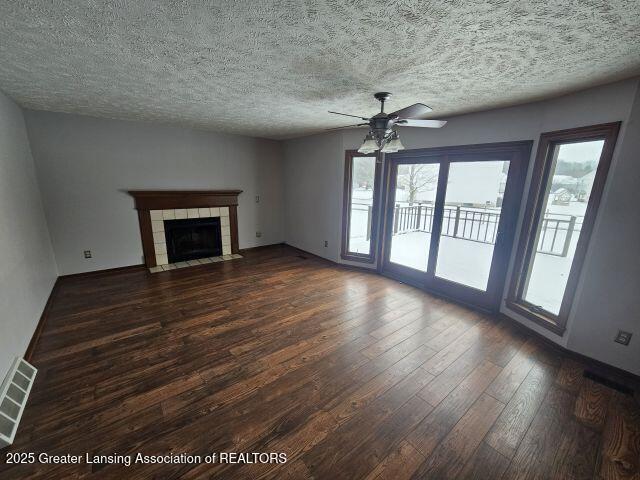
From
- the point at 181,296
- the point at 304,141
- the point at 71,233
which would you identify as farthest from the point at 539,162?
the point at 71,233

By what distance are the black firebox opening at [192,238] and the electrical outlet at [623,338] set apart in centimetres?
566

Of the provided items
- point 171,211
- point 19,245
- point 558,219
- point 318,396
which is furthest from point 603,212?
point 171,211

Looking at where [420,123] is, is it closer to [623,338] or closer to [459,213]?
[459,213]

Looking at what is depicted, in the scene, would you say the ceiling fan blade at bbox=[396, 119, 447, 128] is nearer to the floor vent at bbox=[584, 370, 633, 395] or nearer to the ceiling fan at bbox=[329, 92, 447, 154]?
the ceiling fan at bbox=[329, 92, 447, 154]

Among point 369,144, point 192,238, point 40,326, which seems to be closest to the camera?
point 369,144

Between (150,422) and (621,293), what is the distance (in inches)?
148

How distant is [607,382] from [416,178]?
9.77 feet

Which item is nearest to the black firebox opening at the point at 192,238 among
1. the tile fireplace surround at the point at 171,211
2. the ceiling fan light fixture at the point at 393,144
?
the tile fireplace surround at the point at 171,211

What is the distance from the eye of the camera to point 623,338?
220 cm

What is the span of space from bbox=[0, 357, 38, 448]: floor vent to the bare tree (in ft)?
15.1

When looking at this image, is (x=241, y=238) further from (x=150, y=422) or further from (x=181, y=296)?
(x=150, y=422)

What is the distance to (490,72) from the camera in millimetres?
1999

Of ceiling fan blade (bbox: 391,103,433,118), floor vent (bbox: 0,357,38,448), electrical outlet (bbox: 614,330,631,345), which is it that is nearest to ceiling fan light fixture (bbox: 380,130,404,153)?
ceiling fan blade (bbox: 391,103,433,118)

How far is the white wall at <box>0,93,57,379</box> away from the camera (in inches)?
83.3
